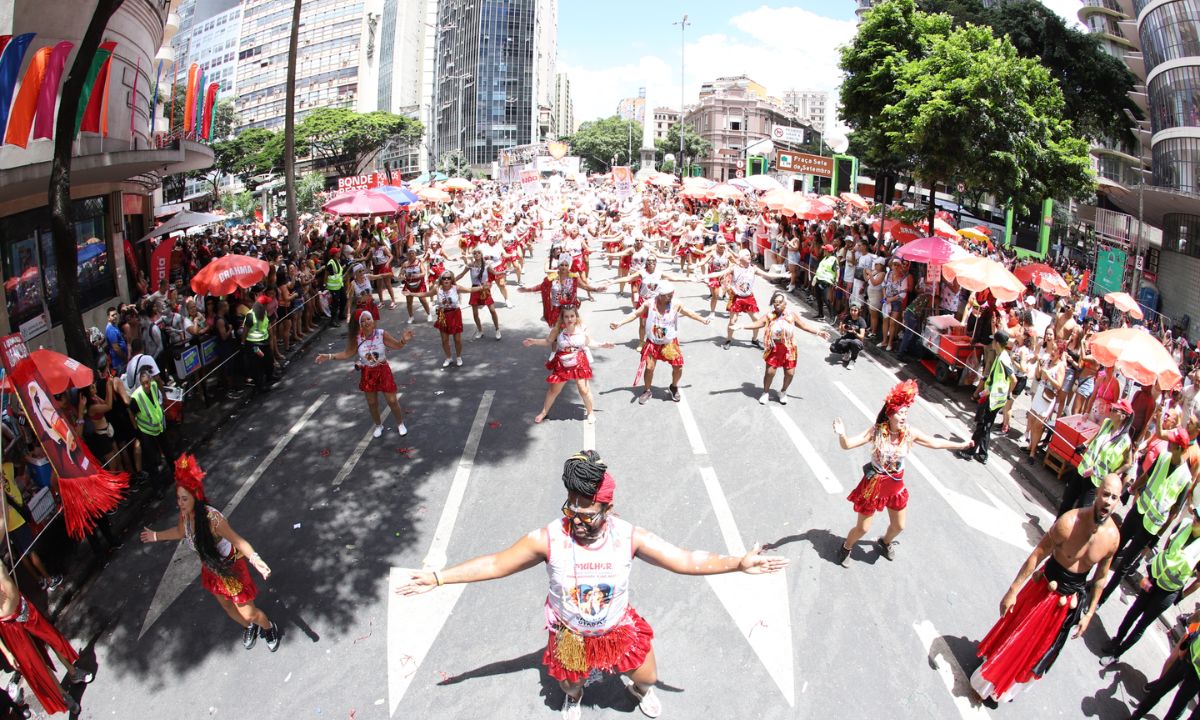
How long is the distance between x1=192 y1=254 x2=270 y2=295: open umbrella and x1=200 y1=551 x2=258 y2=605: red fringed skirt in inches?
224

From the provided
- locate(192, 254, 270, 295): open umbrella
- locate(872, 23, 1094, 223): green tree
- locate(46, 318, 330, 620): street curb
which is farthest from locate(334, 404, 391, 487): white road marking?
locate(872, 23, 1094, 223): green tree

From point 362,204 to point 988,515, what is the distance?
1345 centimetres

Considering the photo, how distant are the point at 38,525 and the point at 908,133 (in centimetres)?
1568

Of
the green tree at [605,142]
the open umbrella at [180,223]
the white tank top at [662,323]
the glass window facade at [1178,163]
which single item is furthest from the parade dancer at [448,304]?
the green tree at [605,142]

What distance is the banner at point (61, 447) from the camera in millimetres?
5059

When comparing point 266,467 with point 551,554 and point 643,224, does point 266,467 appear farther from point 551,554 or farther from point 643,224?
point 643,224

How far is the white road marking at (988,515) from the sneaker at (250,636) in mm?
6651

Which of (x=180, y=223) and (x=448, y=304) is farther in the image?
(x=180, y=223)

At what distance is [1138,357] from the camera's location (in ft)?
21.1

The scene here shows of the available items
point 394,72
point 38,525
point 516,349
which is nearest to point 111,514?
point 38,525

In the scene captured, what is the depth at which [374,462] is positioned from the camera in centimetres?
805

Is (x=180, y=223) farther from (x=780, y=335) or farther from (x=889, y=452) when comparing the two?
(x=889, y=452)

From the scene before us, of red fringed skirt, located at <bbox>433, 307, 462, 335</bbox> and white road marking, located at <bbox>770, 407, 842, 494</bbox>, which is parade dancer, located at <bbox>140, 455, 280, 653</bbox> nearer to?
white road marking, located at <bbox>770, 407, 842, 494</bbox>

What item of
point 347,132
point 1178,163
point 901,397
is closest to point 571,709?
point 901,397
